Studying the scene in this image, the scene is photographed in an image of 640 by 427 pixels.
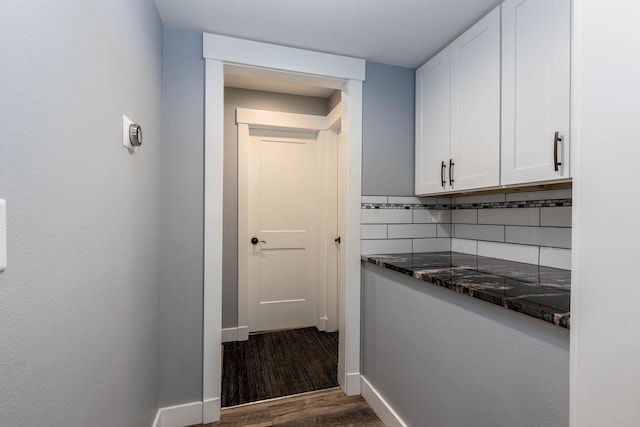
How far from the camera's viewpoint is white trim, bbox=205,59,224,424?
1.81m

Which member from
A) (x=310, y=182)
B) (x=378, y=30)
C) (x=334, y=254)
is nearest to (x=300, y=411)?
(x=334, y=254)

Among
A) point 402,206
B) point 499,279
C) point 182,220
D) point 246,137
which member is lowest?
point 499,279

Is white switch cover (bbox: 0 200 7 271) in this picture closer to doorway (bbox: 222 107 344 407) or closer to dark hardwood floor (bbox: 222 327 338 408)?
dark hardwood floor (bbox: 222 327 338 408)

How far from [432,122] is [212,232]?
155 cm

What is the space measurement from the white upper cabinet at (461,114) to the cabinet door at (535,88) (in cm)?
6

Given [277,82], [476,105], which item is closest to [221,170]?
[277,82]

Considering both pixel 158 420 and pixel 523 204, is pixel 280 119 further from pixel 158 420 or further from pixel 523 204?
pixel 158 420

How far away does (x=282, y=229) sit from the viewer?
3111 mm

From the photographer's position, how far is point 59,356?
0.72m

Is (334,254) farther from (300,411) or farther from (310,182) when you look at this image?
(300,411)

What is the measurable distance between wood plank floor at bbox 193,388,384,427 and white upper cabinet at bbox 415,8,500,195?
1.44 metres

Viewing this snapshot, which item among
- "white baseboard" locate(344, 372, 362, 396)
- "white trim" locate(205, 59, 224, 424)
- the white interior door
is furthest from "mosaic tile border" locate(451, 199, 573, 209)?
"white trim" locate(205, 59, 224, 424)

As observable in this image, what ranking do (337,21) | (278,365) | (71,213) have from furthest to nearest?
(278,365) → (337,21) → (71,213)

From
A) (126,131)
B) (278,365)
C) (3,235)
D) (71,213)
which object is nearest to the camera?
(3,235)
